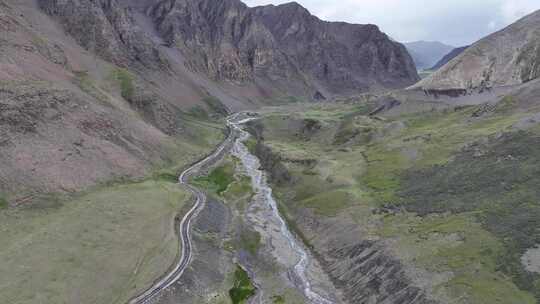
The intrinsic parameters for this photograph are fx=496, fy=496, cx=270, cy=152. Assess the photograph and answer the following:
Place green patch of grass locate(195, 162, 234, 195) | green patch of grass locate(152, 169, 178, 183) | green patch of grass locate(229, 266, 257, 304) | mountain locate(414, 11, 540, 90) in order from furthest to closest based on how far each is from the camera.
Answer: mountain locate(414, 11, 540, 90), green patch of grass locate(195, 162, 234, 195), green patch of grass locate(152, 169, 178, 183), green patch of grass locate(229, 266, 257, 304)

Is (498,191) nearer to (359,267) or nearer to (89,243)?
(359,267)

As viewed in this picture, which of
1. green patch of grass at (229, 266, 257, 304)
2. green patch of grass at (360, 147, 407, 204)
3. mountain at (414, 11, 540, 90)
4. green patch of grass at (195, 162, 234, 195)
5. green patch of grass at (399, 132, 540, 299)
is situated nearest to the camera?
green patch of grass at (399, 132, 540, 299)

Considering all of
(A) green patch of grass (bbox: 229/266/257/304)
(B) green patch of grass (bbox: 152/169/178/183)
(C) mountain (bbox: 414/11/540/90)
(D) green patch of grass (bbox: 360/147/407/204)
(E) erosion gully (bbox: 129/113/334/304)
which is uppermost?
(C) mountain (bbox: 414/11/540/90)

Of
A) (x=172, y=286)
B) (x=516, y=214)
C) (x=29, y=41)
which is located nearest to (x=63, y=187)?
(x=172, y=286)

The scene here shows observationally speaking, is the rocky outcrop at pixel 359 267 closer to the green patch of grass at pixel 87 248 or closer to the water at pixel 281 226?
the water at pixel 281 226

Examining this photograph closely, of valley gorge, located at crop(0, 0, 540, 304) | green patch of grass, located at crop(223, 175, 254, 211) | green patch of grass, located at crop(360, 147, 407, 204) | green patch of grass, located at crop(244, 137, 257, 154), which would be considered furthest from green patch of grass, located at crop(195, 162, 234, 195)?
green patch of grass, located at crop(360, 147, 407, 204)

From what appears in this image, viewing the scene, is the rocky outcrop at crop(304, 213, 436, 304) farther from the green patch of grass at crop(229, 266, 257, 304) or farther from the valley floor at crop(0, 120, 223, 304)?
the valley floor at crop(0, 120, 223, 304)
